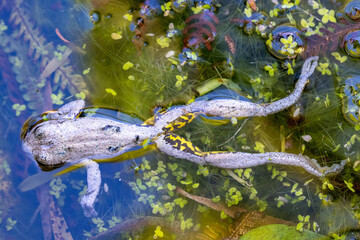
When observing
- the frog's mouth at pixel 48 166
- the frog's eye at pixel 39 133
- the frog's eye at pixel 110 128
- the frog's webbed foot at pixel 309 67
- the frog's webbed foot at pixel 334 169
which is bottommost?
the frog's webbed foot at pixel 334 169

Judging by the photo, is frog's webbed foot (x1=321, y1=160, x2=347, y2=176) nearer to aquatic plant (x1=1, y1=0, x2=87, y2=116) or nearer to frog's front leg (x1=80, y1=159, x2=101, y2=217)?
frog's front leg (x1=80, y1=159, x2=101, y2=217)

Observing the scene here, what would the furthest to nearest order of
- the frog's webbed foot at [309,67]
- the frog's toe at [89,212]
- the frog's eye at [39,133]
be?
the frog's toe at [89,212]
the frog's webbed foot at [309,67]
the frog's eye at [39,133]

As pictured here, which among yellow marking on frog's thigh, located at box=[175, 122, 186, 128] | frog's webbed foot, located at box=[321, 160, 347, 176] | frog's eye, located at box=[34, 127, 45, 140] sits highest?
frog's eye, located at box=[34, 127, 45, 140]

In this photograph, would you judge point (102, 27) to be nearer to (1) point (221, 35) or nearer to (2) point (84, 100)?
(2) point (84, 100)

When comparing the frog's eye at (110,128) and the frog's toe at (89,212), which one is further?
the frog's toe at (89,212)

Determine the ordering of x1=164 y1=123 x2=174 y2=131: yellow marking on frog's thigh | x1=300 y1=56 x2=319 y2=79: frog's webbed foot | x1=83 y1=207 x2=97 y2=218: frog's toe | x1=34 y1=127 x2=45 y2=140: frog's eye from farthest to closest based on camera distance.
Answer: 1. x1=83 y1=207 x2=97 y2=218: frog's toe
2. x1=164 y1=123 x2=174 y2=131: yellow marking on frog's thigh
3. x1=300 y1=56 x2=319 y2=79: frog's webbed foot
4. x1=34 y1=127 x2=45 y2=140: frog's eye

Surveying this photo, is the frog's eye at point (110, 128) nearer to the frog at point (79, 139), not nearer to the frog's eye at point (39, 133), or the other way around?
the frog at point (79, 139)

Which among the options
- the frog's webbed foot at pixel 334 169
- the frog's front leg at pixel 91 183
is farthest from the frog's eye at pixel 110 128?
the frog's webbed foot at pixel 334 169

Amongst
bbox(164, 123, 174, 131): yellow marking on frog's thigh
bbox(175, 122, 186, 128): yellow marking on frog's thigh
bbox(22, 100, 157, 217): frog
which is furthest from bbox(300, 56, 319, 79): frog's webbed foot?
bbox(22, 100, 157, 217): frog
